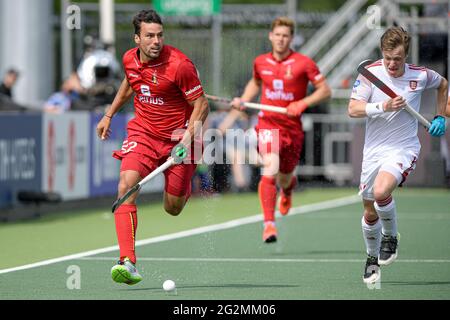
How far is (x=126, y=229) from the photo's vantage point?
10586 millimetres

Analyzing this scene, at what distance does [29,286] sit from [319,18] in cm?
1556

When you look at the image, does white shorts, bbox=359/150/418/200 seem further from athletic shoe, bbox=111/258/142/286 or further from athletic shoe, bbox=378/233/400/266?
athletic shoe, bbox=111/258/142/286

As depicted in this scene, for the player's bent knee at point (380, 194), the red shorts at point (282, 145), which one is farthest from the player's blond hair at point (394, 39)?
the red shorts at point (282, 145)

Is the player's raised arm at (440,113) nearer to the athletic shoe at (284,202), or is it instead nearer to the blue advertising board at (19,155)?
the athletic shoe at (284,202)

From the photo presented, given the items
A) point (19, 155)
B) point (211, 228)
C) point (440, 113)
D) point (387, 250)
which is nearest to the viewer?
point (440, 113)

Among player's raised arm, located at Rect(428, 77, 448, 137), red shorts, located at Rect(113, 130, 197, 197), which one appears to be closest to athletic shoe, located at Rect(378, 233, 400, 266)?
player's raised arm, located at Rect(428, 77, 448, 137)

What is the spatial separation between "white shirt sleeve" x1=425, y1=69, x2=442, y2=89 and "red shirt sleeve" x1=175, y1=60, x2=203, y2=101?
1806mm

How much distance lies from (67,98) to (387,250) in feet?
31.9

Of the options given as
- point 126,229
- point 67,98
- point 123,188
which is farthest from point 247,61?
point 126,229

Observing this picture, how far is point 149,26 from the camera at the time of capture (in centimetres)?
1072

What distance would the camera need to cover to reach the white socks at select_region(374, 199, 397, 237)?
435 inches

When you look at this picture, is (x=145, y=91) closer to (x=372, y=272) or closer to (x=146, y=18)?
(x=146, y=18)

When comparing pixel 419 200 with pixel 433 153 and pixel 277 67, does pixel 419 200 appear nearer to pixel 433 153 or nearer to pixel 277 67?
Answer: pixel 433 153
